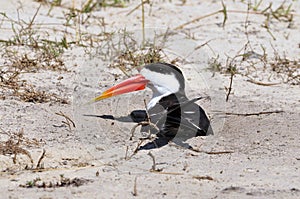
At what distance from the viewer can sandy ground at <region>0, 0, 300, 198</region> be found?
3520 mm

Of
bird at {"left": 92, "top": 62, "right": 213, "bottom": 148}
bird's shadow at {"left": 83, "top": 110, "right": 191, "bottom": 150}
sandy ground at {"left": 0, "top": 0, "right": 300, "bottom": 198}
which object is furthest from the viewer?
bird at {"left": 92, "top": 62, "right": 213, "bottom": 148}

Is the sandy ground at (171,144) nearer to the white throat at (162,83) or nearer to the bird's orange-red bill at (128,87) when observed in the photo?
the bird's orange-red bill at (128,87)

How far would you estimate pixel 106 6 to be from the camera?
700 cm

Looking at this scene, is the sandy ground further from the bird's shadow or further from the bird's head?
the bird's head

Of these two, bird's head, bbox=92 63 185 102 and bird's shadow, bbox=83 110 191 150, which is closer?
bird's shadow, bbox=83 110 191 150

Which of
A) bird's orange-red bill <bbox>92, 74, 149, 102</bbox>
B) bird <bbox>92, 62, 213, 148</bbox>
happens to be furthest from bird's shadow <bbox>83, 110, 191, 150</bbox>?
bird's orange-red bill <bbox>92, 74, 149, 102</bbox>

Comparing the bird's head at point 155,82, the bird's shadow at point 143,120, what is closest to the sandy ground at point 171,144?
the bird's shadow at point 143,120

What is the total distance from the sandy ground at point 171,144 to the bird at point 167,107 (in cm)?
9

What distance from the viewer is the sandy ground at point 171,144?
139 inches

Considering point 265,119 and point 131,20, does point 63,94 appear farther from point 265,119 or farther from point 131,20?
point 131,20

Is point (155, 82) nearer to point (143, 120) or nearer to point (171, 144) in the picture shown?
point (143, 120)

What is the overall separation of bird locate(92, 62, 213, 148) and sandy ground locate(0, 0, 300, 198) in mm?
89

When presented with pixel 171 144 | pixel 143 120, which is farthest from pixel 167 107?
pixel 171 144

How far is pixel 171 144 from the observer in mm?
4207
